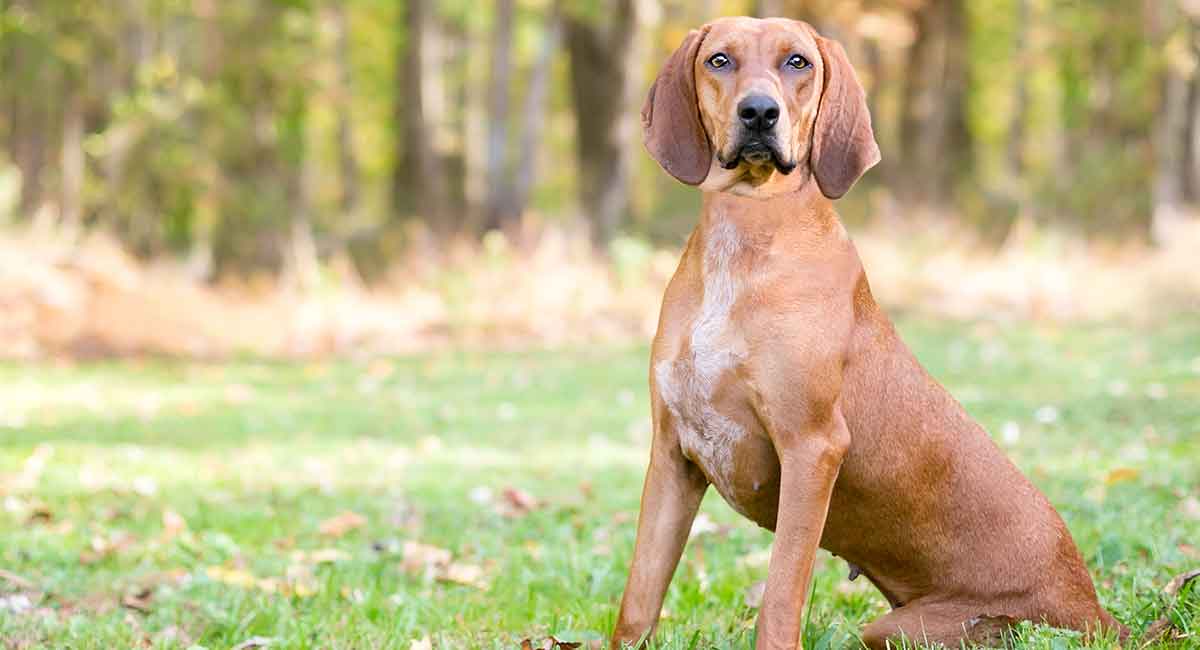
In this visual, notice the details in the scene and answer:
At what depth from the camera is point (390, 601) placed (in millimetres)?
4613

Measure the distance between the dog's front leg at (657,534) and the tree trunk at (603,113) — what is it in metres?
15.8

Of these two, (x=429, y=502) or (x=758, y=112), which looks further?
A: (x=429, y=502)

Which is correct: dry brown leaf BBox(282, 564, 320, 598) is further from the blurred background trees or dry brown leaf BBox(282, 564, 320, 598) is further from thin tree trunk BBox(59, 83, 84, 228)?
thin tree trunk BBox(59, 83, 84, 228)

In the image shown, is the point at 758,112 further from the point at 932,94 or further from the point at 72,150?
the point at 932,94

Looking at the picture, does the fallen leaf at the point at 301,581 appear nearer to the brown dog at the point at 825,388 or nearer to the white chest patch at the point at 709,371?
the brown dog at the point at 825,388

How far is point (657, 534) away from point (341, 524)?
8.94 feet

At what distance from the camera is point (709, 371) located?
345 centimetres

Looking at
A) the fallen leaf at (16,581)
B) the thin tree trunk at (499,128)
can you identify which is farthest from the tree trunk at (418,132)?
the fallen leaf at (16,581)

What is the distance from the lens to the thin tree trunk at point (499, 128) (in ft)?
71.3

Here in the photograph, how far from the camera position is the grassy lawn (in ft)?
14.3

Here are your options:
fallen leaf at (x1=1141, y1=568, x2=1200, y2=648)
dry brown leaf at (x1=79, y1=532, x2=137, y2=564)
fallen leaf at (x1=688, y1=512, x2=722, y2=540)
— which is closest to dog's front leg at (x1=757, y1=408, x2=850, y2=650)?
fallen leaf at (x1=1141, y1=568, x2=1200, y2=648)

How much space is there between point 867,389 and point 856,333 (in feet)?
0.51

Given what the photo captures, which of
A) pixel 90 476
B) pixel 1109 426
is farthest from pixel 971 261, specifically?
pixel 90 476

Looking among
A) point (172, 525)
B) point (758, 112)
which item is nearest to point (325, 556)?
point (172, 525)
